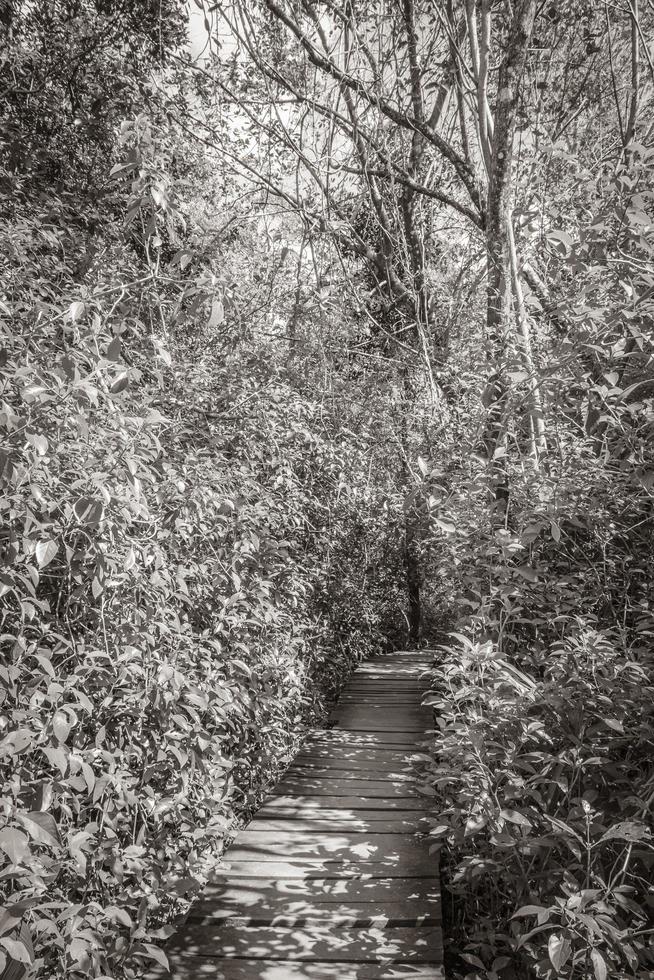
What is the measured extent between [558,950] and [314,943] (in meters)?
1.18

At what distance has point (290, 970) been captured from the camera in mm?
2205

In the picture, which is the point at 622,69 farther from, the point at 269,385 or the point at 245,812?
the point at 245,812

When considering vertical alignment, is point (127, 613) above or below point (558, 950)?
above

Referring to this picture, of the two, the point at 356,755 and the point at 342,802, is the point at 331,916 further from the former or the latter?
the point at 356,755

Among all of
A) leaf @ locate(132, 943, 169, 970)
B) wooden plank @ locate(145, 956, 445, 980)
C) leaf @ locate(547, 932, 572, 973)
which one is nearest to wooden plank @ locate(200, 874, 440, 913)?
wooden plank @ locate(145, 956, 445, 980)

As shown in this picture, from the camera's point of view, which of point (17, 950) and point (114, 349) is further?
point (114, 349)

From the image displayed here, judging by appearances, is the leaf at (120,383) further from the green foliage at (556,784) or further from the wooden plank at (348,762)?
the wooden plank at (348,762)

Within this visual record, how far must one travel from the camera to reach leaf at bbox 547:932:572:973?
1483 millimetres

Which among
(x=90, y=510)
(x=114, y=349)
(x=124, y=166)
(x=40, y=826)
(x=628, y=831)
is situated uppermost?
(x=124, y=166)

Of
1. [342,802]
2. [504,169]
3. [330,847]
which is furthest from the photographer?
[504,169]

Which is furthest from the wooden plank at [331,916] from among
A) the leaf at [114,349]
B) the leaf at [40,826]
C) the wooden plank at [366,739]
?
the leaf at [114,349]

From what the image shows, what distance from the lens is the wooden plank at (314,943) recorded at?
2254mm

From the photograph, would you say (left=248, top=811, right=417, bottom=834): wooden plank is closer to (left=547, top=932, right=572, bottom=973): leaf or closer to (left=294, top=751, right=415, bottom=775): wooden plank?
(left=294, top=751, right=415, bottom=775): wooden plank

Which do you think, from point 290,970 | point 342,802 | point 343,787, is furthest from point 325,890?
point 343,787
